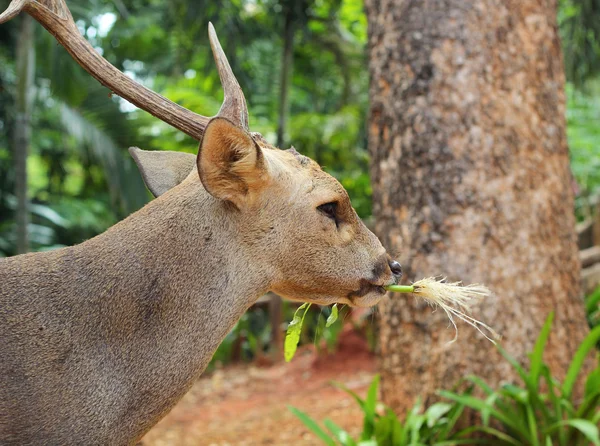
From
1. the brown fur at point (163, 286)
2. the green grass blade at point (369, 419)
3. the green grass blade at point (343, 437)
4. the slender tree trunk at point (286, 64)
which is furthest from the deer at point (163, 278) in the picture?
the slender tree trunk at point (286, 64)

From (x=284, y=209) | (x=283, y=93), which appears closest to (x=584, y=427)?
Result: (x=284, y=209)

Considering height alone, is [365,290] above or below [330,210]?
below

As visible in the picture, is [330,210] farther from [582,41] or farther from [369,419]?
[582,41]

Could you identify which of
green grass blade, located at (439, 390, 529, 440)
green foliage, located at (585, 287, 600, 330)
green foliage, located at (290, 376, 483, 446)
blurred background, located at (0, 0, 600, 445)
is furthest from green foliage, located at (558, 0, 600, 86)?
green grass blade, located at (439, 390, 529, 440)

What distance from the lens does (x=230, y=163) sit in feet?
6.79

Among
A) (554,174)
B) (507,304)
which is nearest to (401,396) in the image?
(507,304)

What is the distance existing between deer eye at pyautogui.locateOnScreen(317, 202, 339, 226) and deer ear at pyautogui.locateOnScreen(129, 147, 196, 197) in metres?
0.52

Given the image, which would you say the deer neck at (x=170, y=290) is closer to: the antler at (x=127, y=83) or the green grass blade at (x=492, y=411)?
→ the antler at (x=127, y=83)

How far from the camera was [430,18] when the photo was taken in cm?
481

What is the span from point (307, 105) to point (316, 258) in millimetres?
12108

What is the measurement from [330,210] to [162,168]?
0.64 m

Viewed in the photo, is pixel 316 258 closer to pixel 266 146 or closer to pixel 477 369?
pixel 266 146

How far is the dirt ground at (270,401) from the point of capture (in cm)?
604

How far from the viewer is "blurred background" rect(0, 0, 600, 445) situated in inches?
308
